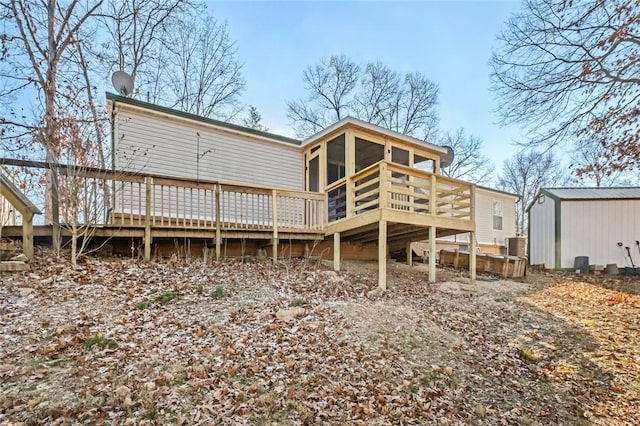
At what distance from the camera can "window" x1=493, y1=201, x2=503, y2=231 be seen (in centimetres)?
1819

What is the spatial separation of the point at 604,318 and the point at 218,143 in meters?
8.96

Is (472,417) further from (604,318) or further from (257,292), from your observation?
(604,318)

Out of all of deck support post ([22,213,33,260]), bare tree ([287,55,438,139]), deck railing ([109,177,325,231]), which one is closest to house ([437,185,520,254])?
bare tree ([287,55,438,139])

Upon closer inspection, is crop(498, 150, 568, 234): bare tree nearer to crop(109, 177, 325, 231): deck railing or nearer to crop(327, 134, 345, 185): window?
crop(327, 134, 345, 185): window

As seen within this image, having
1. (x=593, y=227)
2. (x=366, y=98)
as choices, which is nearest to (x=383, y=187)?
(x=593, y=227)

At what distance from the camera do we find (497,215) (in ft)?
60.1

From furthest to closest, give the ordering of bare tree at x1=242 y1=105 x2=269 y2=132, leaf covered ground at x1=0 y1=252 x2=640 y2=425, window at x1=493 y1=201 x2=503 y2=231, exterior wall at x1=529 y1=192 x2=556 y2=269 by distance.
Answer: bare tree at x1=242 y1=105 x2=269 y2=132, window at x1=493 y1=201 x2=503 y2=231, exterior wall at x1=529 y1=192 x2=556 y2=269, leaf covered ground at x1=0 y1=252 x2=640 y2=425

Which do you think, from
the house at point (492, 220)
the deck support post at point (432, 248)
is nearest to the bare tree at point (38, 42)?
the deck support post at point (432, 248)

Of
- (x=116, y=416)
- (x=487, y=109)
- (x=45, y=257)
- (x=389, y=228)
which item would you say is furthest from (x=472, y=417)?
(x=487, y=109)

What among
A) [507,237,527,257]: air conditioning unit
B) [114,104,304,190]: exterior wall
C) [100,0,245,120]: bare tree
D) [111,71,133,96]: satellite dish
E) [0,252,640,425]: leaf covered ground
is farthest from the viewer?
[100,0,245,120]: bare tree

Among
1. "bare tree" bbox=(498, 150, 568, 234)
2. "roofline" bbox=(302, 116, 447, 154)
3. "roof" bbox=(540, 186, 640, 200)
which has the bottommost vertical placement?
"roof" bbox=(540, 186, 640, 200)

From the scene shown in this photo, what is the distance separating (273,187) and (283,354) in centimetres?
544

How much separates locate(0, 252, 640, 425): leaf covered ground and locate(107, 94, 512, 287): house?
157 cm

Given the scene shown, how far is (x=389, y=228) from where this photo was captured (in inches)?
327
